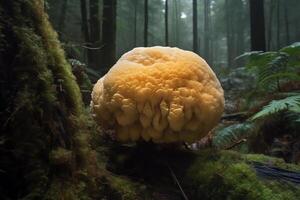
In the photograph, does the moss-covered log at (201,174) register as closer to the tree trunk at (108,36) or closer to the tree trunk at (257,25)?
the tree trunk at (108,36)

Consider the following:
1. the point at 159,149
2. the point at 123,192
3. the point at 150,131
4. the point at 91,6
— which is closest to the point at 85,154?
the point at 123,192

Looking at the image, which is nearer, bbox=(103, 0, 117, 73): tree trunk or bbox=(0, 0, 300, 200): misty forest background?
bbox=(0, 0, 300, 200): misty forest background

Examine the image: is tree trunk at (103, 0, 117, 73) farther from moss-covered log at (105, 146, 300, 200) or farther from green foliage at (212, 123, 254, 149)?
moss-covered log at (105, 146, 300, 200)

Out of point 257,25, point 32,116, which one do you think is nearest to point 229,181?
point 32,116

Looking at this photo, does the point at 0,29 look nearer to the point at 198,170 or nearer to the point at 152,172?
the point at 152,172

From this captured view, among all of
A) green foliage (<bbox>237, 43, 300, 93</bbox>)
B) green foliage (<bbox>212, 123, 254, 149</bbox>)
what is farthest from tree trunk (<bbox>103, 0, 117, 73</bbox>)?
green foliage (<bbox>212, 123, 254, 149</bbox>)

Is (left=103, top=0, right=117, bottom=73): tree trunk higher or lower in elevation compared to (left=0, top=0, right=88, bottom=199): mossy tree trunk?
higher
